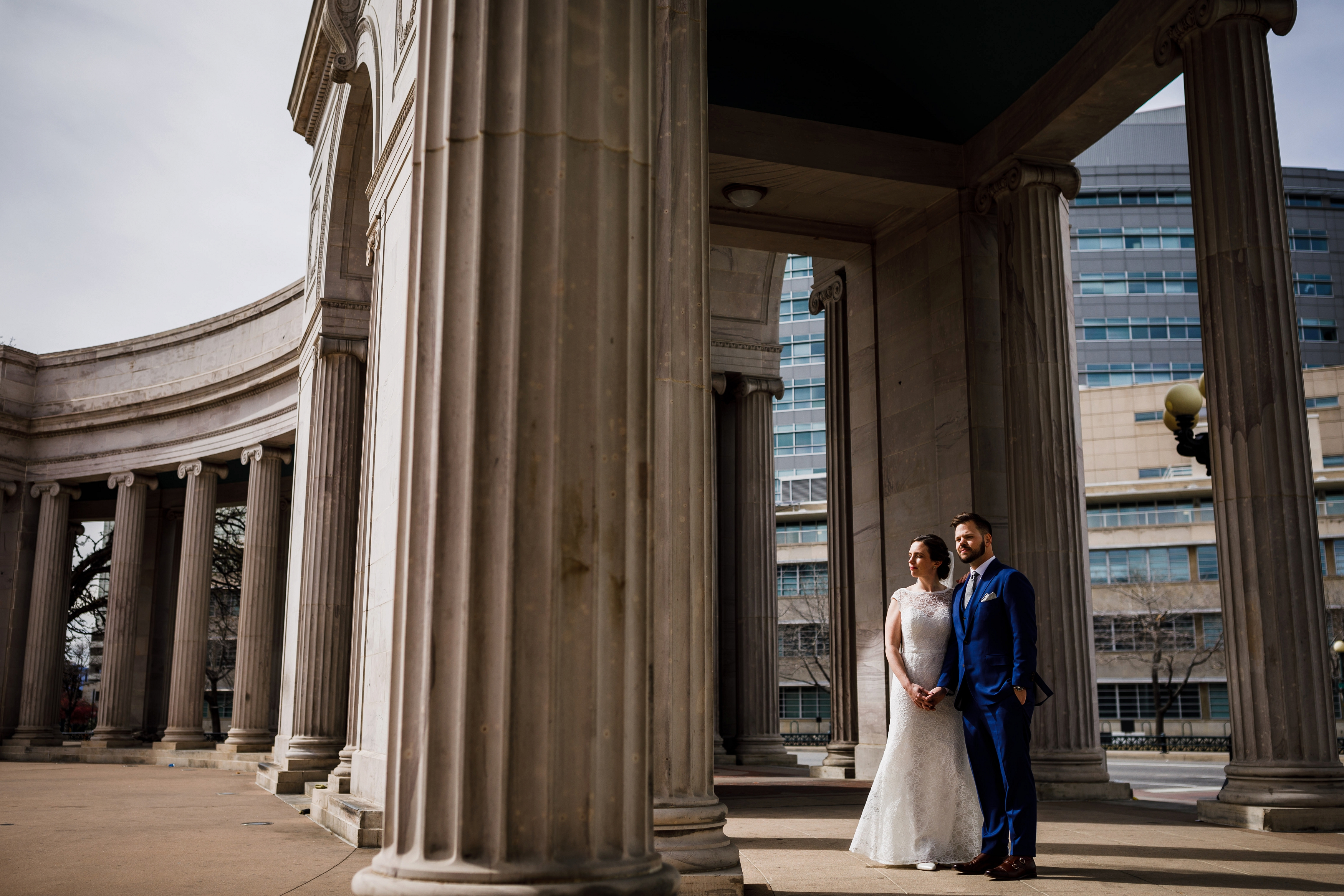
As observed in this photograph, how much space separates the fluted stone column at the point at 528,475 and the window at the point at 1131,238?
15259 centimetres

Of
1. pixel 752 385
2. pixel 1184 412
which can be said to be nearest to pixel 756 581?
pixel 752 385

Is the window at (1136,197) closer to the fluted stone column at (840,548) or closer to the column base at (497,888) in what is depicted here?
the fluted stone column at (840,548)

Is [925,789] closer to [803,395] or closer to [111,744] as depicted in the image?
[111,744]

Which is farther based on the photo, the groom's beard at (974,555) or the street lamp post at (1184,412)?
the street lamp post at (1184,412)

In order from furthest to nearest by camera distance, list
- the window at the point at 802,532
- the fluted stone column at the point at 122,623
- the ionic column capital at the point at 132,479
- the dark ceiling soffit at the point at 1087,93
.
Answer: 1. the window at the point at 802,532
2. the ionic column capital at the point at 132,479
3. the fluted stone column at the point at 122,623
4. the dark ceiling soffit at the point at 1087,93

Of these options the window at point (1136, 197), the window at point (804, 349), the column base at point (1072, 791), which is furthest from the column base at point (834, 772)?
the window at point (1136, 197)

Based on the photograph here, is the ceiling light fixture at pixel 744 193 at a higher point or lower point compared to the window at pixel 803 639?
higher

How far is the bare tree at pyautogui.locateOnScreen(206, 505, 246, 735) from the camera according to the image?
67.8 metres

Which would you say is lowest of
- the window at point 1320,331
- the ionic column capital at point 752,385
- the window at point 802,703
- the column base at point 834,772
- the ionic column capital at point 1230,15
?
the window at point 802,703

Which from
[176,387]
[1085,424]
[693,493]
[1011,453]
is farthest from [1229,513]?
[1085,424]

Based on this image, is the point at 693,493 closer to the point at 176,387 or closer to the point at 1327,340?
the point at 176,387

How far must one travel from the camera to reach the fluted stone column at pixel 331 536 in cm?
2773

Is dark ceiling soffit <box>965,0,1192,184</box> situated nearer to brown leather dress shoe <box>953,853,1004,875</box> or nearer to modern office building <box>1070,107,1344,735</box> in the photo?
brown leather dress shoe <box>953,853,1004,875</box>

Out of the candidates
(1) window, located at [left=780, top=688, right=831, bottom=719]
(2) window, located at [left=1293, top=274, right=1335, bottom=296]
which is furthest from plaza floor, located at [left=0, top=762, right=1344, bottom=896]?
(2) window, located at [left=1293, top=274, right=1335, bottom=296]
